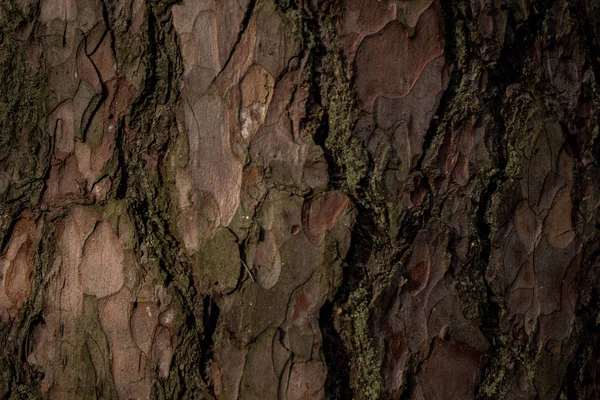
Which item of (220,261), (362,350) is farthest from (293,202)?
(362,350)

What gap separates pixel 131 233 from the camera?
965mm

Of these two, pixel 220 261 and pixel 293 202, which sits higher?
pixel 293 202

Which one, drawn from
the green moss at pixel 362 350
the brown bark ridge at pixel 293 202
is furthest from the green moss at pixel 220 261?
the green moss at pixel 362 350

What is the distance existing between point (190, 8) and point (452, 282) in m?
0.58

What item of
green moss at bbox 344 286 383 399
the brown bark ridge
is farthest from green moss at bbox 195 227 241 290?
green moss at bbox 344 286 383 399

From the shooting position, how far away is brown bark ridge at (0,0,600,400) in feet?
3.01

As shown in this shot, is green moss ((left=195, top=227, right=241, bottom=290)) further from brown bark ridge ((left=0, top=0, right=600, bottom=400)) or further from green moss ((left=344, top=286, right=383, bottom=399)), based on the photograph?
green moss ((left=344, top=286, right=383, bottom=399))

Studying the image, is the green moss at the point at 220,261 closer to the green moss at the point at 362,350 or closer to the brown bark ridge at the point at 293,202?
the brown bark ridge at the point at 293,202

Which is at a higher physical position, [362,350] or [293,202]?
[293,202]


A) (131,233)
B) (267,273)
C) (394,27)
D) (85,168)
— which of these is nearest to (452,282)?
(267,273)

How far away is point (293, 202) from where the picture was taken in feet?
→ 2.98

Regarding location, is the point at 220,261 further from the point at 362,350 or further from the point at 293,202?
the point at 362,350

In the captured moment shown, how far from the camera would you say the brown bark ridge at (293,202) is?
3.01 ft

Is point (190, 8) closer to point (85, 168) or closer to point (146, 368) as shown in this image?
point (85, 168)
